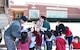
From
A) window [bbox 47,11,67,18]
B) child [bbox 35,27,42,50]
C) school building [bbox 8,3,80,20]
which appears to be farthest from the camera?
window [bbox 47,11,67,18]

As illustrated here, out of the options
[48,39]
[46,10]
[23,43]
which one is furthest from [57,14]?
[23,43]

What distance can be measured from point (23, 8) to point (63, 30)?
2865 centimetres

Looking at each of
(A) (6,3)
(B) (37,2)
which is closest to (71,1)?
(B) (37,2)

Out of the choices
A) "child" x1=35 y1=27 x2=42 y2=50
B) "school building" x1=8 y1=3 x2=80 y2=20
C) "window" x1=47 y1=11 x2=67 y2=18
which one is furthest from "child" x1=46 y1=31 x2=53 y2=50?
"window" x1=47 y1=11 x2=67 y2=18

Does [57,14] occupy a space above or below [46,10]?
below

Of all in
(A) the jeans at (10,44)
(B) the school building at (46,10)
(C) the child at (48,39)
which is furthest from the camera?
(B) the school building at (46,10)

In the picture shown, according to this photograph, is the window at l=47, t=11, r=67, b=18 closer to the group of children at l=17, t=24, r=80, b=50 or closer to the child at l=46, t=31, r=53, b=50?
the group of children at l=17, t=24, r=80, b=50

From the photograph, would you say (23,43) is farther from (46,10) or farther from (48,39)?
(46,10)

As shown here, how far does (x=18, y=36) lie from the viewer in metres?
8.92

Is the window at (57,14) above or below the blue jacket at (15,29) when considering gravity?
below

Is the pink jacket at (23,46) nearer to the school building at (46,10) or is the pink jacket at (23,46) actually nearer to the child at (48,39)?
the child at (48,39)

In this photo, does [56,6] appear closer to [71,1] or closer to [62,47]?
[71,1]

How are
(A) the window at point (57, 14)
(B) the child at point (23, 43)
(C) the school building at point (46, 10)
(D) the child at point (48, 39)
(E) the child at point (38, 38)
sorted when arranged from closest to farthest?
(B) the child at point (23, 43), (D) the child at point (48, 39), (E) the child at point (38, 38), (C) the school building at point (46, 10), (A) the window at point (57, 14)

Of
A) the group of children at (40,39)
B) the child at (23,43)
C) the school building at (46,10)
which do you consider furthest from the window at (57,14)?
the child at (23,43)
